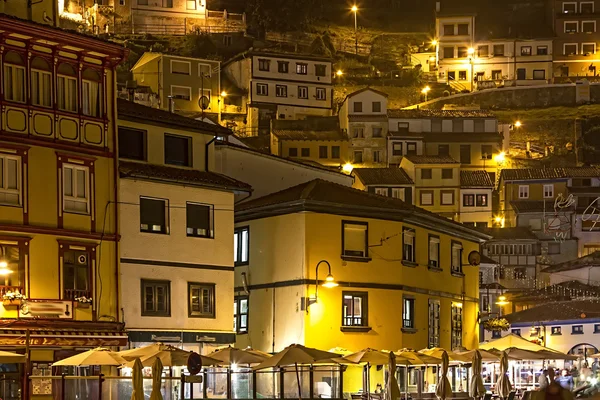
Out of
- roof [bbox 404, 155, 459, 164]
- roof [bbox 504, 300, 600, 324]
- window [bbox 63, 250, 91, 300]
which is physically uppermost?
roof [bbox 404, 155, 459, 164]

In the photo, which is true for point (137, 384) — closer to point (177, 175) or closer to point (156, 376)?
point (156, 376)

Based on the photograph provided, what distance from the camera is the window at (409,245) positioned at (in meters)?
55.8

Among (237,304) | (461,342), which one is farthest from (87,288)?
(461,342)

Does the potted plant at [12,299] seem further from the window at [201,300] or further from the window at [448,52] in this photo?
the window at [448,52]

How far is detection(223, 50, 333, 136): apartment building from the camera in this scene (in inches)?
5541

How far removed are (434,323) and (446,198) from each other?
7131cm

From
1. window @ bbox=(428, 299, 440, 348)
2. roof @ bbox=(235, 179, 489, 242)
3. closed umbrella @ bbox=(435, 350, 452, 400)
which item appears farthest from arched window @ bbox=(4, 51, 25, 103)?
window @ bbox=(428, 299, 440, 348)

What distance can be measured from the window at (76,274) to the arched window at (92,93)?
16.4ft

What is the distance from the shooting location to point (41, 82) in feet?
146

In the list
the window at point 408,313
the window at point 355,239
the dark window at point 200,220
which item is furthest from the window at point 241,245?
the window at point 408,313

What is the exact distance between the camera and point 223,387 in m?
49.4

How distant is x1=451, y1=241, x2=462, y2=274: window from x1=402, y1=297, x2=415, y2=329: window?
5301 millimetres

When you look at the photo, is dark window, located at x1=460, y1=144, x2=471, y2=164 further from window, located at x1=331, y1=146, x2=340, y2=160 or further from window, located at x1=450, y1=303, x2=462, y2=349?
window, located at x1=450, y1=303, x2=462, y2=349

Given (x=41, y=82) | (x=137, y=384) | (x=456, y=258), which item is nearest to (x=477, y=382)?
(x=137, y=384)
